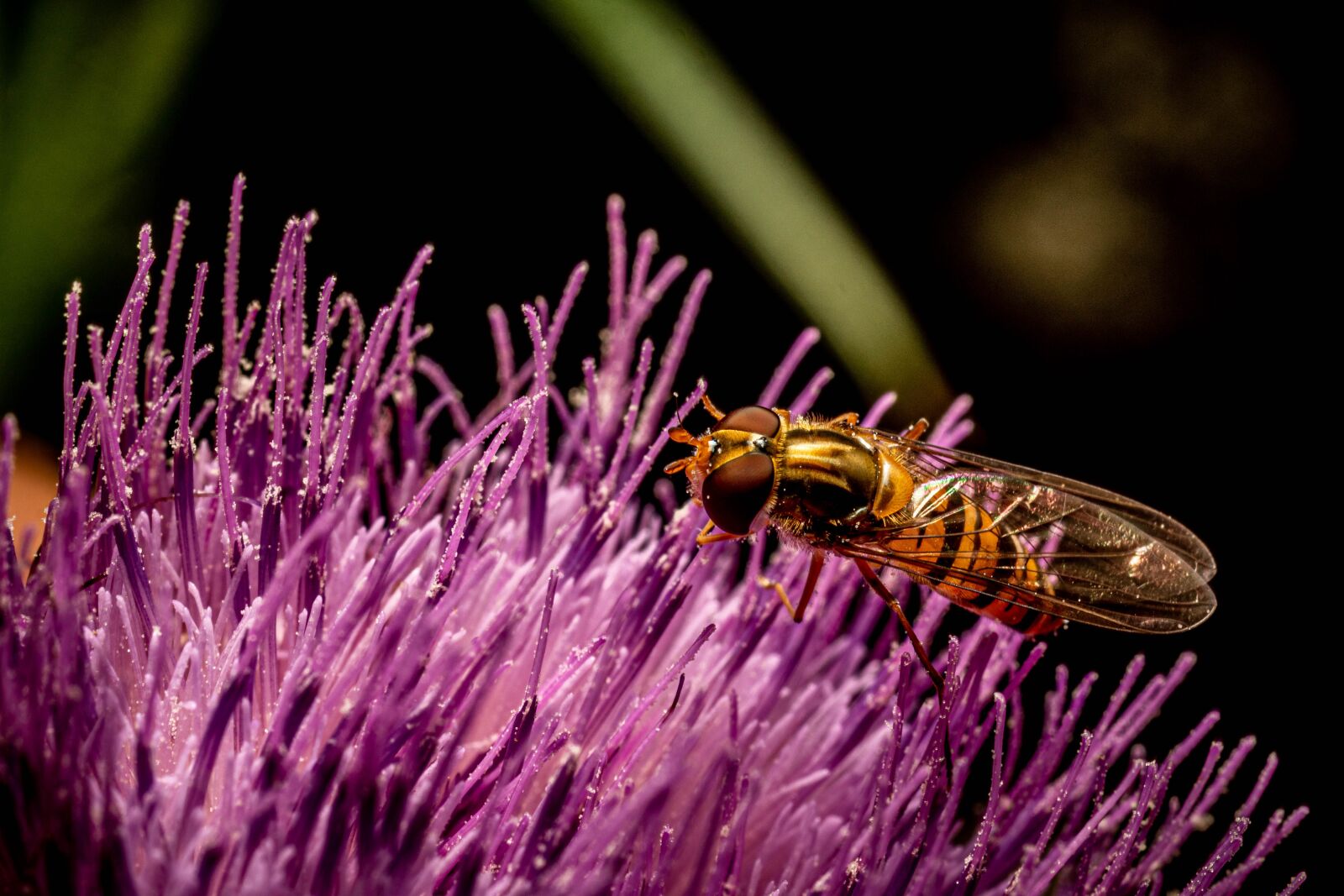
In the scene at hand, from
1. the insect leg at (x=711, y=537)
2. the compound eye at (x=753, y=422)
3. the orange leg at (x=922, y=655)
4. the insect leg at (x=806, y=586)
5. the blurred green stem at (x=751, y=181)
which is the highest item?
the blurred green stem at (x=751, y=181)

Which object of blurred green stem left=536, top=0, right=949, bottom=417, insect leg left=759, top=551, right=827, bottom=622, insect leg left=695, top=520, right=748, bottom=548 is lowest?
insect leg left=759, top=551, right=827, bottom=622

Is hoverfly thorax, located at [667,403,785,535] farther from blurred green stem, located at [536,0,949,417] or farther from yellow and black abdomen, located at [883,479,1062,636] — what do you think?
blurred green stem, located at [536,0,949,417]

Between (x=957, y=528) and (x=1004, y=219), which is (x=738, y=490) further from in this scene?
(x=1004, y=219)

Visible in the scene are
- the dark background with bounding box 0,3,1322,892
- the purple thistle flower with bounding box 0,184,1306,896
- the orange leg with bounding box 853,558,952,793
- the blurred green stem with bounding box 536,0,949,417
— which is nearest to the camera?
the purple thistle flower with bounding box 0,184,1306,896

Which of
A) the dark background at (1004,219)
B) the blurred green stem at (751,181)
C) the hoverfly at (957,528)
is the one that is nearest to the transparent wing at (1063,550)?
the hoverfly at (957,528)

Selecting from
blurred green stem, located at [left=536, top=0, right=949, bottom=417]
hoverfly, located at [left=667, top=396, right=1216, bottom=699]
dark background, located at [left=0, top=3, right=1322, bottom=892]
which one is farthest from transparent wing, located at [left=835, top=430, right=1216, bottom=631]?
dark background, located at [left=0, top=3, right=1322, bottom=892]

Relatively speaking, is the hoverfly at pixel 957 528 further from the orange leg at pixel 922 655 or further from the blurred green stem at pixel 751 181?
the blurred green stem at pixel 751 181

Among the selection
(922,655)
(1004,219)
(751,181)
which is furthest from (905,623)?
(1004,219)

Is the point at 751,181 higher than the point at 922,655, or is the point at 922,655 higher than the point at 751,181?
the point at 751,181

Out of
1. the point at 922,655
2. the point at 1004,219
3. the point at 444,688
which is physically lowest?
the point at 922,655
